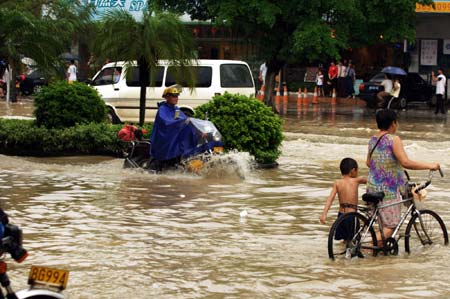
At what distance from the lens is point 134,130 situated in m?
17.6

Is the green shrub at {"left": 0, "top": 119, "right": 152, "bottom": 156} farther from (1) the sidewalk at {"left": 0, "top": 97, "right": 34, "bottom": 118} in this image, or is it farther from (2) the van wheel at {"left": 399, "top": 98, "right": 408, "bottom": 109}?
(2) the van wheel at {"left": 399, "top": 98, "right": 408, "bottom": 109}

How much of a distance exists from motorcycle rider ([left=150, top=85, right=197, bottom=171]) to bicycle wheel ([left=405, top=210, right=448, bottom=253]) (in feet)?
20.2

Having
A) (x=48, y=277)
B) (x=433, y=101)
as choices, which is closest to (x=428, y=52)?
(x=433, y=101)

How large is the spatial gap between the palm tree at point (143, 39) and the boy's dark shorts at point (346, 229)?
10.8 meters

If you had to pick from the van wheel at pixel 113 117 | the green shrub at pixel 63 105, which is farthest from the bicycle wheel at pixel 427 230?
the van wheel at pixel 113 117

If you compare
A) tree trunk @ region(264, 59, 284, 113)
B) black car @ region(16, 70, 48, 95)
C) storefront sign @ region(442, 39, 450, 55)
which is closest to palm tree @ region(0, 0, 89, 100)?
tree trunk @ region(264, 59, 284, 113)

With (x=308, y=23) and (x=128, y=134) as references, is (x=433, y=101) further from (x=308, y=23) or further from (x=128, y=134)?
(x=128, y=134)

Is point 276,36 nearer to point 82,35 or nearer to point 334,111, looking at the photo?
point 334,111

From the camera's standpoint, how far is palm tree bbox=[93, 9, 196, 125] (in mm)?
20250

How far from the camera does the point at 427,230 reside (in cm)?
1075

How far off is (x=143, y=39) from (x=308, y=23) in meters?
12.7

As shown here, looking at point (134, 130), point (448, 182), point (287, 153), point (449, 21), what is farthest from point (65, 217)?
point (449, 21)

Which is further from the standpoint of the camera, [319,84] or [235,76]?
[319,84]

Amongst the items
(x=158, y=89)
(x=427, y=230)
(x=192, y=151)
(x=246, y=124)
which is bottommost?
(x=427, y=230)
